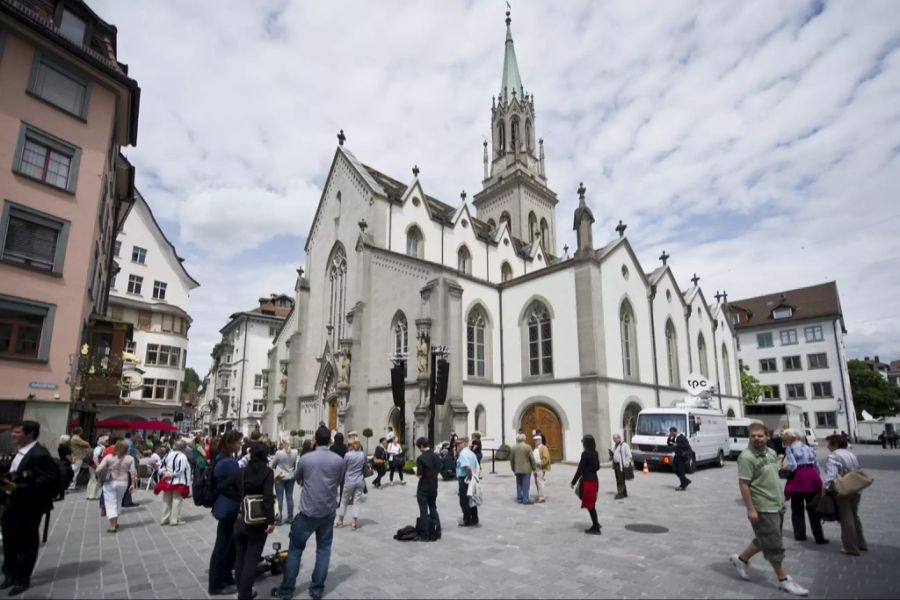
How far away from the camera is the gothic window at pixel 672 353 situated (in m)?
28.6

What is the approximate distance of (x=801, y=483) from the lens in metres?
7.98

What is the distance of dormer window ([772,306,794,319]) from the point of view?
4919 centimetres

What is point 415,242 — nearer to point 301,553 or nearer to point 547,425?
point 547,425

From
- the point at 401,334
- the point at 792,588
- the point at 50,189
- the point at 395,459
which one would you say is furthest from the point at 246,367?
the point at 792,588

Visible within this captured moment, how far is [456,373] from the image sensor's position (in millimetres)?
21719

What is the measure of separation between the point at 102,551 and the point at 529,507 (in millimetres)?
8336

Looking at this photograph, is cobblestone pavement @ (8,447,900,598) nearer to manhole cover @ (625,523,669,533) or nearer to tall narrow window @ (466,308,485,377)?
manhole cover @ (625,523,669,533)

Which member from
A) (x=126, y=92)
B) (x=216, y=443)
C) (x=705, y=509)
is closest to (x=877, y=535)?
(x=705, y=509)

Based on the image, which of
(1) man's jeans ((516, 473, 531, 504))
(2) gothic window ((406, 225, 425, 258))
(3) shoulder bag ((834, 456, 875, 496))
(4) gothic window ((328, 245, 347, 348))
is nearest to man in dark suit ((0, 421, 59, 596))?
(1) man's jeans ((516, 473, 531, 504))

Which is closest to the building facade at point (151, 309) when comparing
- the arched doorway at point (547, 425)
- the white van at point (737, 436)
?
the arched doorway at point (547, 425)

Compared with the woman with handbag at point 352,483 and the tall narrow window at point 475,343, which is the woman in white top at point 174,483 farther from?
the tall narrow window at point 475,343

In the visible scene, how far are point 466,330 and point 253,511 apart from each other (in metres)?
19.4

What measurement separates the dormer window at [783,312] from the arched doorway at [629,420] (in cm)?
3595

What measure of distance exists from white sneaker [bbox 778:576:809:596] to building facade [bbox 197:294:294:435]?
1876 inches
